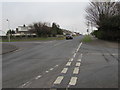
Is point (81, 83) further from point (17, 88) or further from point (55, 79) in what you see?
point (17, 88)

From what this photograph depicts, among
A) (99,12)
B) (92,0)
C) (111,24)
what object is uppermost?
(92,0)

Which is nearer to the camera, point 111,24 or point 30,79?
point 30,79

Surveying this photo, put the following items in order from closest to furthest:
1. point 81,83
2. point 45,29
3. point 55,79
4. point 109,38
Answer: point 81,83 → point 55,79 → point 109,38 → point 45,29

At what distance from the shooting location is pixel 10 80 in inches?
266

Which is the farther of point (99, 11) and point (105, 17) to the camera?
point (99, 11)

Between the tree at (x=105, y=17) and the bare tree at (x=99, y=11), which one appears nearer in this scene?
the tree at (x=105, y=17)

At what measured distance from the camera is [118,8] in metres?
38.4

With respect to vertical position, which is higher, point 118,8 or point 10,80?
point 118,8

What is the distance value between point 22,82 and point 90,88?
235cm

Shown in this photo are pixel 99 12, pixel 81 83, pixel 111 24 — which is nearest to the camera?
pixel 81 83

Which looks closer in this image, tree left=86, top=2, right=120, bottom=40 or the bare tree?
tree left=86, top=2, right=120, bottom=40

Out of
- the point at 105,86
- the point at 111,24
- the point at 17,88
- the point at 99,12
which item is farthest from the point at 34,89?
the point at 99,12

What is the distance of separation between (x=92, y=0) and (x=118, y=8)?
32.5 feet

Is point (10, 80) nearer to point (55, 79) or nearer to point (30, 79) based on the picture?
point (30, 79)
